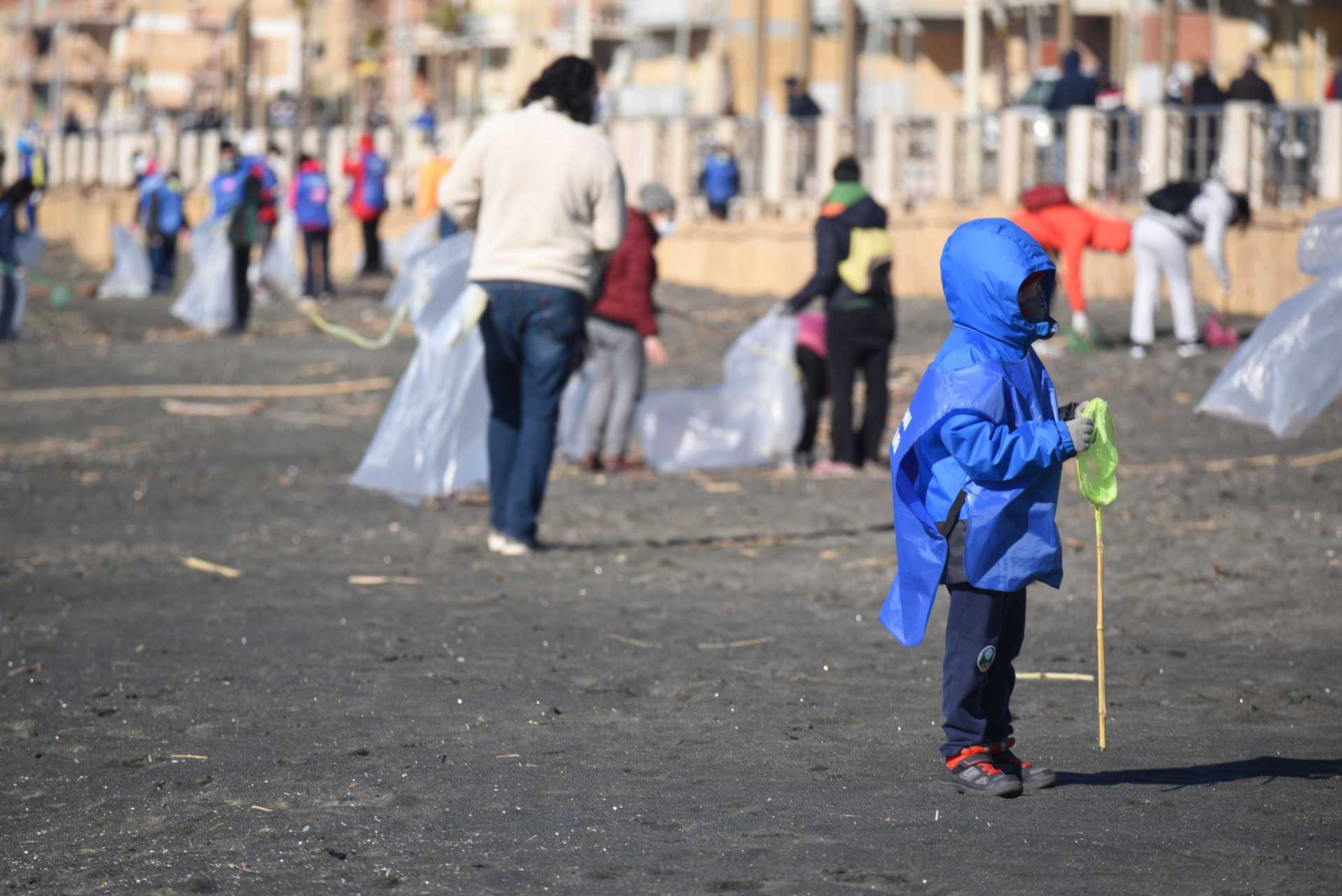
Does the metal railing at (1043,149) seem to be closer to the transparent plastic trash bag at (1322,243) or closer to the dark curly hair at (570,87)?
the dark curly hair at (570,87)

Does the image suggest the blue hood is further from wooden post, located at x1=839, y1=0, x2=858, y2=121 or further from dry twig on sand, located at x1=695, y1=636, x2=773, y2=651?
wooden post, located at x1=839, y1=0, x2=858, y2=121

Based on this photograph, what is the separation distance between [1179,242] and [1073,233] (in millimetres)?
980

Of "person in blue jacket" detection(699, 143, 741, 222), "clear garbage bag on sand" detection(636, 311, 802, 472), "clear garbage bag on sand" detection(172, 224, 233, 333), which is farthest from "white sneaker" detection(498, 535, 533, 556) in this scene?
"person in blue jacket" detection(699, 143, 741, 222)

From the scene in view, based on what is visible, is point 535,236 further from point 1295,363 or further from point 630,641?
point 1295,363

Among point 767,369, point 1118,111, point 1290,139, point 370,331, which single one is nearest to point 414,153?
point 370,331

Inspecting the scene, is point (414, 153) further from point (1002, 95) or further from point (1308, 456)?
point (1308, 456)

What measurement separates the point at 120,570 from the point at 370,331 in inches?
592

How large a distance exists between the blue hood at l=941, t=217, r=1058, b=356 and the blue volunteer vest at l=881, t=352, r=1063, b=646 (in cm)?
9

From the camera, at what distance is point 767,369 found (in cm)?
1255

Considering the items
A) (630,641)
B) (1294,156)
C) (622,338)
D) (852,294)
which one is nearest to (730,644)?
(630,641)

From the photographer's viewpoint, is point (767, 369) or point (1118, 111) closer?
point (767, 369)

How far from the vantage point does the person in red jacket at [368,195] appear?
100 ft

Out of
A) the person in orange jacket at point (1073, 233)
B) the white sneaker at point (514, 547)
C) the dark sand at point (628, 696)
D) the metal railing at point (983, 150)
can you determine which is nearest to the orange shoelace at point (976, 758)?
the dark sand at point (628, 696)

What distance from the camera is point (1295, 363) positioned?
7895 millimetres
